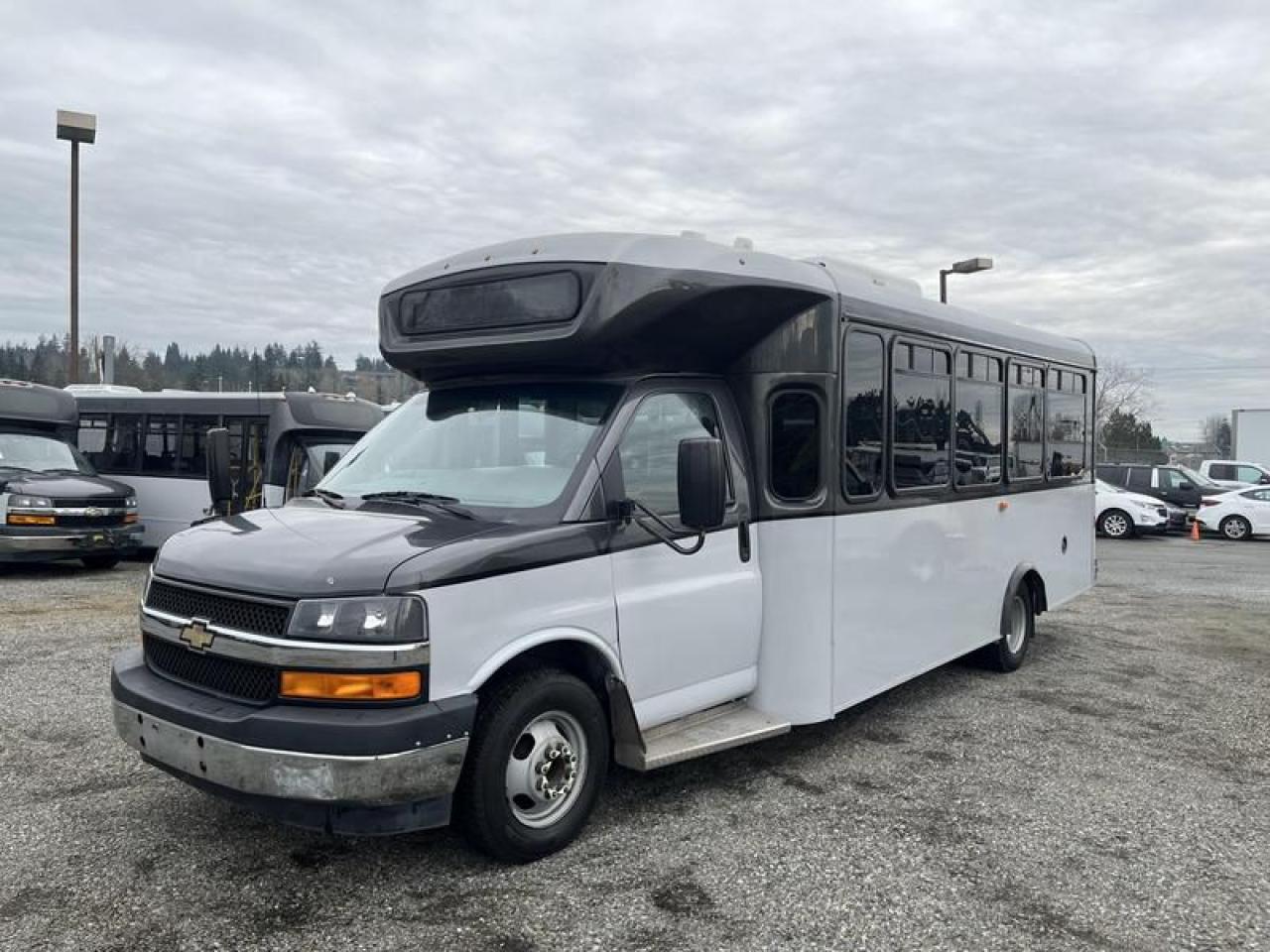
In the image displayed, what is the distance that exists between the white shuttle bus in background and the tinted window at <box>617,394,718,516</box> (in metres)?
0.02

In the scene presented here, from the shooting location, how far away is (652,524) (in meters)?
4.75

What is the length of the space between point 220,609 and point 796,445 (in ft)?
9.75

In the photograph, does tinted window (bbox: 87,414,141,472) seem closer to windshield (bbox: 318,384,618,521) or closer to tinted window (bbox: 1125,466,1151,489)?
windshield (bbox: 318,384,618,521)

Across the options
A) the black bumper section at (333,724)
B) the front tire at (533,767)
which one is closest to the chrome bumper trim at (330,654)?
the black bumper section at (333,724)

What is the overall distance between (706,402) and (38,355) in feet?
243

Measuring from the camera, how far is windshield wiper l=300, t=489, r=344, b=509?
4.81m

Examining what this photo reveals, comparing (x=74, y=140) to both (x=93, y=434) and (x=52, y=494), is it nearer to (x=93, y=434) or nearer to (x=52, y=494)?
(x=93, y=434)

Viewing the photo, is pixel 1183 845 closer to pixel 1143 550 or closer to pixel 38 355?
pixel 1143 550

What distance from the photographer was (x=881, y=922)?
388cm

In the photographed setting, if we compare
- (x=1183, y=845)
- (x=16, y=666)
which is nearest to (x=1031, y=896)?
(x=1183, y=845)

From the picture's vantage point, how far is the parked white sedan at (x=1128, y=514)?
22.7 m

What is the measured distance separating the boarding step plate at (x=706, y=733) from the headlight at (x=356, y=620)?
148 centimetres

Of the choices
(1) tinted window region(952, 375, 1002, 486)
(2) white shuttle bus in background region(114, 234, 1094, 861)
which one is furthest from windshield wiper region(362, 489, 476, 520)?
(1) tinted window region(952, 375, 1002, 486)

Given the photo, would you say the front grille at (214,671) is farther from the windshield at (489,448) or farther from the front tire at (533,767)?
the windshield at (489,448)
